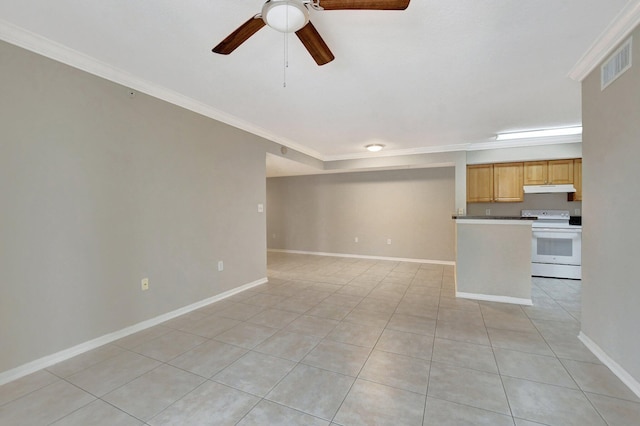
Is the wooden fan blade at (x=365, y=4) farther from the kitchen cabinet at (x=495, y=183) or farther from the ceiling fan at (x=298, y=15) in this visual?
the kitchen cabinet at (x=495, y=183)

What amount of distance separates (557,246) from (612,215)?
3.15 metres

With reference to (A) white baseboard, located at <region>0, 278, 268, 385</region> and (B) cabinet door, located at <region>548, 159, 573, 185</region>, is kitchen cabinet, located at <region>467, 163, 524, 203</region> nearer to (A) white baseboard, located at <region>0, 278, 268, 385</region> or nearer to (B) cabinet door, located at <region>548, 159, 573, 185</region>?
(B) cabinet door, located at <region>548, 159, 573, 185</region>

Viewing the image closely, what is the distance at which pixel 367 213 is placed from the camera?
258 inches

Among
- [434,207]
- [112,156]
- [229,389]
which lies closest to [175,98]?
[112,156]

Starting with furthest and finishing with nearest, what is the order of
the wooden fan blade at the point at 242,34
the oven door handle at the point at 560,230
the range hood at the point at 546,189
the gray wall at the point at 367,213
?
1. the gray wall at the point at 367,213
2. the range hood at the point at 546,189
3. the oven door handle at the point at 560,230
4. the wooden fan blade at the point at 242,34

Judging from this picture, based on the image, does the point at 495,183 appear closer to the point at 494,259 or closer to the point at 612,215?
the point at 494,259

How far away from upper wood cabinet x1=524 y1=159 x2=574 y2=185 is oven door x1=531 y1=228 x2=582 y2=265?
91 centimetres

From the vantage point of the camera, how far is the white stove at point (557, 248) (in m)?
4.39

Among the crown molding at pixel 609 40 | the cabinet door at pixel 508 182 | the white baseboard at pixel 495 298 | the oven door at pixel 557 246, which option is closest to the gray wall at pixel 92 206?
the white baseboard at pixel 495 298

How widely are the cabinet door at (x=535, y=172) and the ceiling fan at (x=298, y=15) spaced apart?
5.00m

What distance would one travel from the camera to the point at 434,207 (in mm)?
5875

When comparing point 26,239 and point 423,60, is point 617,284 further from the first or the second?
point 26,239

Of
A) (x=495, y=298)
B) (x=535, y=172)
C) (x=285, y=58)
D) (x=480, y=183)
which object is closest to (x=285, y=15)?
(x=285, y=58)

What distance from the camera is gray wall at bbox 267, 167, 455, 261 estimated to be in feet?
19.2
